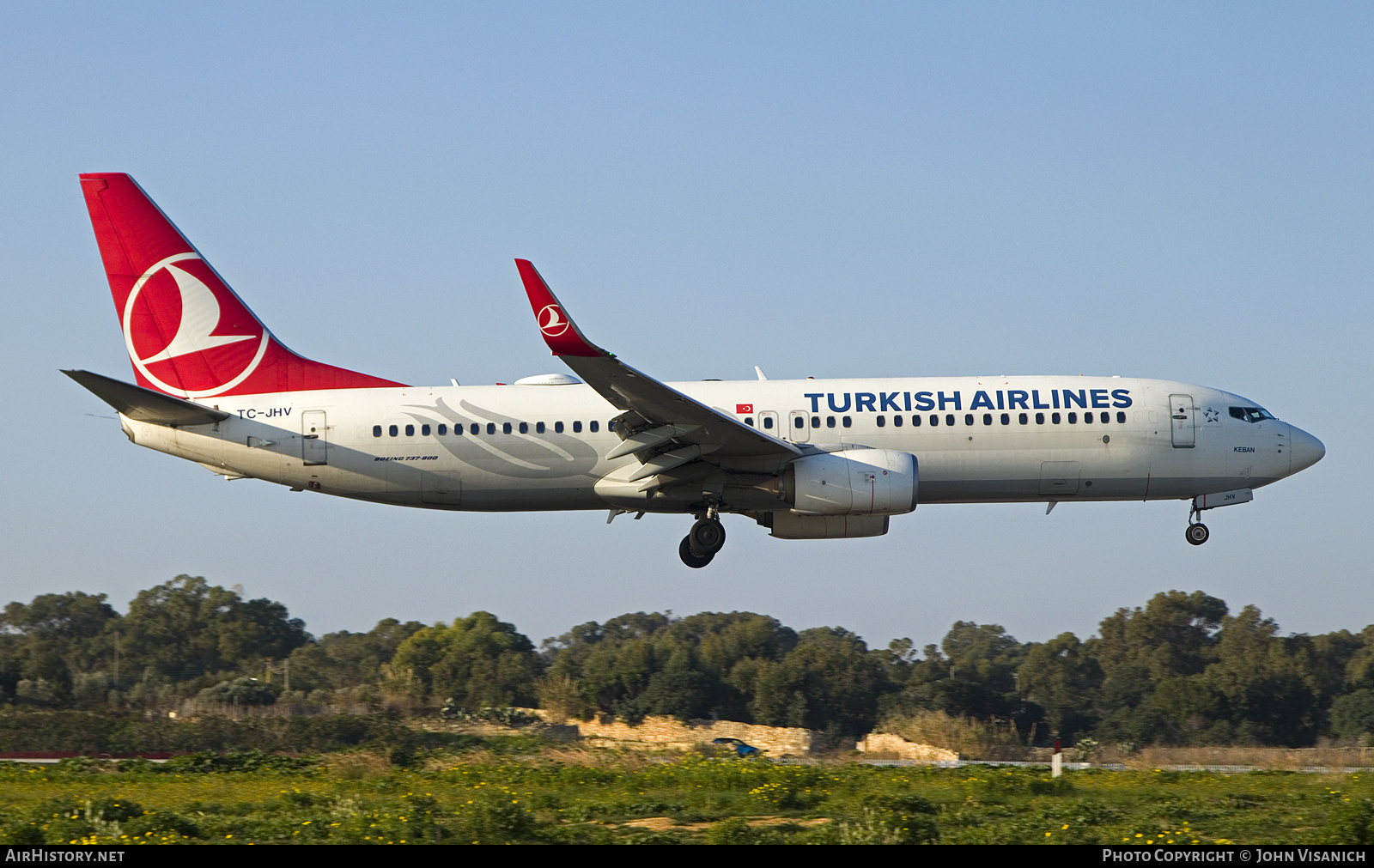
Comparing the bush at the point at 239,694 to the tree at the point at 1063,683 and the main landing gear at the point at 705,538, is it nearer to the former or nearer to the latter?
the main landing gear at the point at 705,538

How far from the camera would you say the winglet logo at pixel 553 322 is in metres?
25.8

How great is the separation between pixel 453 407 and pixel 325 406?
2854 millimetres

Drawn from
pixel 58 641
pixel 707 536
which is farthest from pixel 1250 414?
pixel 58 641

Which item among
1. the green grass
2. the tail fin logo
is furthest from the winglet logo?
the tail fin logo

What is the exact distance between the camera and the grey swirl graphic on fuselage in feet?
98.9

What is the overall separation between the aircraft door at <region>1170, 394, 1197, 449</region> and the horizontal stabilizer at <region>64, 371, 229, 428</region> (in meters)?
21.1

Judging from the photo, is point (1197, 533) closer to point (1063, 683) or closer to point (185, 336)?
point (185, 336)

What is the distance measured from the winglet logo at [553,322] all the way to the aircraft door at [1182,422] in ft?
47.0

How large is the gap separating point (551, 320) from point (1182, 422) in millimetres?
14856

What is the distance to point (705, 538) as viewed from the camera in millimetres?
30812
